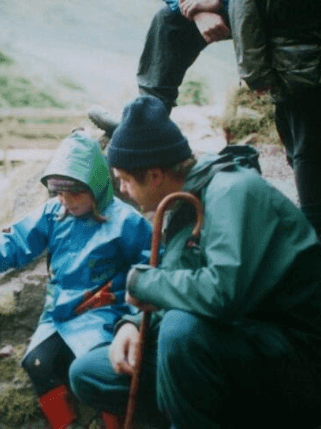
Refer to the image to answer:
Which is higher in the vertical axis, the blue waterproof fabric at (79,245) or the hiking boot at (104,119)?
the hiking boot at (104,119)

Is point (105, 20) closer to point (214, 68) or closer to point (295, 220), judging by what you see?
point (214, 68)

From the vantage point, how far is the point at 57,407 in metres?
2.93

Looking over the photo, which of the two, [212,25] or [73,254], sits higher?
[212,25]

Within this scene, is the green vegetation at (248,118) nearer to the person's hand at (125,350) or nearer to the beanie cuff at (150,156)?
the beanie cuff at (150,156)

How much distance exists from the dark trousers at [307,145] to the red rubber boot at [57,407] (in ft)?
5.49

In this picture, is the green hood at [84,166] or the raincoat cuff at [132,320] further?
the green hood at [84,166]

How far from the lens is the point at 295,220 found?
207 centimetres

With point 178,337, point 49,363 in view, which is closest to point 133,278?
point 178,337

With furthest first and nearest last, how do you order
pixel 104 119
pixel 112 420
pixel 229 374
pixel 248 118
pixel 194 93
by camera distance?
pixel 194 93 < pixel 248 118 < pixel 104 119 < pixel 112 420 < pixel 229 374

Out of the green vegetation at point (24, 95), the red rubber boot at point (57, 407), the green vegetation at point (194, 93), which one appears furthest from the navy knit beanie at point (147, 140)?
the green vegetation at point (24, 95)

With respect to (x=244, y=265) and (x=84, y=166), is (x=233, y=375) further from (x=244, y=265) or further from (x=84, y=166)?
(x=84, y=166)

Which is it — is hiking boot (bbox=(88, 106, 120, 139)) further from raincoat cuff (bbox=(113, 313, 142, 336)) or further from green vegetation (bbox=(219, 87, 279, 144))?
raincoat cuff (bbox=(113, 313, 142, 336))

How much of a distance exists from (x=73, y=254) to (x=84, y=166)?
0.51m

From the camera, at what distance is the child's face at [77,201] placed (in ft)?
10.3
